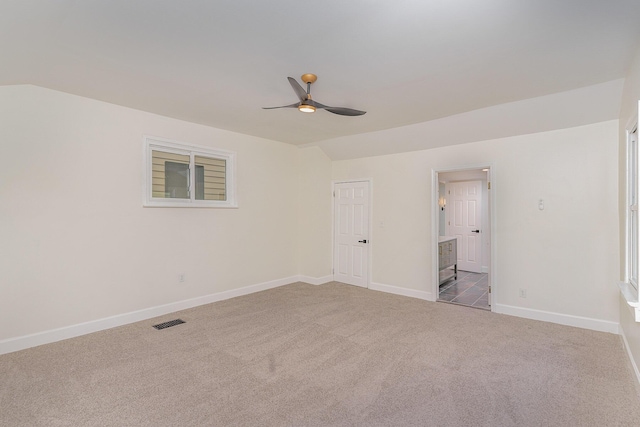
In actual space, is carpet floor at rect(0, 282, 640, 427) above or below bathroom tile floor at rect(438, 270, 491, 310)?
below

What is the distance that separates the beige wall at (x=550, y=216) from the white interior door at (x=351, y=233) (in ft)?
3.47

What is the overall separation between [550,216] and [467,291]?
2.09 m

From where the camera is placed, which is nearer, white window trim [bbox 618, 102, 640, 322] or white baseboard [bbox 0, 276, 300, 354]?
white window trim [bbox 618, 102, 640, 322]

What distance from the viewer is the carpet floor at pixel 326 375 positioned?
2.18 m

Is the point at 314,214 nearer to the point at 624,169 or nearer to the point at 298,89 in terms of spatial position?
the point at 298,89

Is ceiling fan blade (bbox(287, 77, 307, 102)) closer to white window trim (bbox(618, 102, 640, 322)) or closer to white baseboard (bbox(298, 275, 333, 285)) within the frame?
white window trim (bbox(618, 102, 640, 322))

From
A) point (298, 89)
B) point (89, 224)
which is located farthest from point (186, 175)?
point (298, 89)

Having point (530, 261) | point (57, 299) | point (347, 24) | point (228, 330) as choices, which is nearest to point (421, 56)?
point (347, 24)

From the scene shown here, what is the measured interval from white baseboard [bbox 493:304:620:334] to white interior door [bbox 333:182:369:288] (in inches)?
92.5

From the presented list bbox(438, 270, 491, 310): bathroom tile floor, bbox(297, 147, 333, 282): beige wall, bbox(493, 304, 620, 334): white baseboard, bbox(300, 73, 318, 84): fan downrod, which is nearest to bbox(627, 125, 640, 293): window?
bbox(493, 304, 620, 334): white baseboard

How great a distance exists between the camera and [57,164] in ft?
11.3

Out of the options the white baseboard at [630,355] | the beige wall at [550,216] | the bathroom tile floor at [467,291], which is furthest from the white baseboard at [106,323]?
the white baseboard at [630,355]

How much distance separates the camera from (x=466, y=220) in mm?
7469

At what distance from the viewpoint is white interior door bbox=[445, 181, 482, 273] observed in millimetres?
7285
